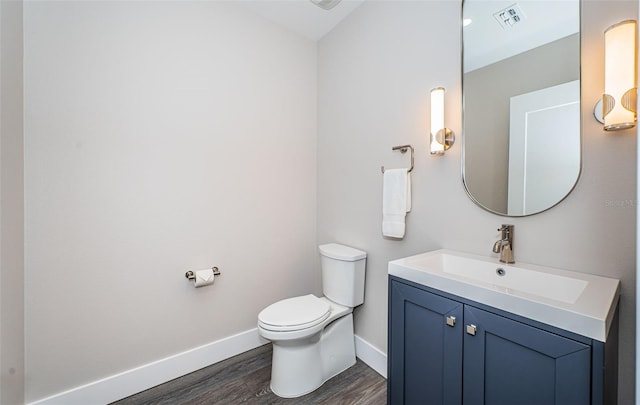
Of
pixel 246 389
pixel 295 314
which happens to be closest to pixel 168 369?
pixel 246 389

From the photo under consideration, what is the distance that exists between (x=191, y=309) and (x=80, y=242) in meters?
0.75

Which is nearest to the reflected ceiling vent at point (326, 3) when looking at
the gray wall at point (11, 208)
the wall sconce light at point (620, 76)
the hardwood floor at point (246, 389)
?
the wall sconce light at point (620, 76)

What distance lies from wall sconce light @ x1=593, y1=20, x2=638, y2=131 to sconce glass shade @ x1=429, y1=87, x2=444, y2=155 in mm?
612

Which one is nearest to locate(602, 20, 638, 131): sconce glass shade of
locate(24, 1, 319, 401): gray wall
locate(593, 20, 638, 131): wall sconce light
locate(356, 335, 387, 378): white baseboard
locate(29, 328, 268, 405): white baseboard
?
locate(593, 20, 638, 131): wall sconce light

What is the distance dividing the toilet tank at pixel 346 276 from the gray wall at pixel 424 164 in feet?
0.23

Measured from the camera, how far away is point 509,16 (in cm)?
128

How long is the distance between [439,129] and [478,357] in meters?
1.07

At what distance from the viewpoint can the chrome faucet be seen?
1218 mm

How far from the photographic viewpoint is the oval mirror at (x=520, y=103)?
1.10m

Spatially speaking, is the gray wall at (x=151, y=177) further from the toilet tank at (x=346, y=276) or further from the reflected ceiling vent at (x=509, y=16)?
the reflected ceiling vent at (x=509, y=16)

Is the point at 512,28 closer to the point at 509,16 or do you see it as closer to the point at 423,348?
the point at 509,16

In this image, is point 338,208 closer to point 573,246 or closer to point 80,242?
point 573,246

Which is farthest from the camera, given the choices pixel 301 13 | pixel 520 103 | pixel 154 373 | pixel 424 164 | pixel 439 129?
pixel 301 13

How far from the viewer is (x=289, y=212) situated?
7.53 feet
